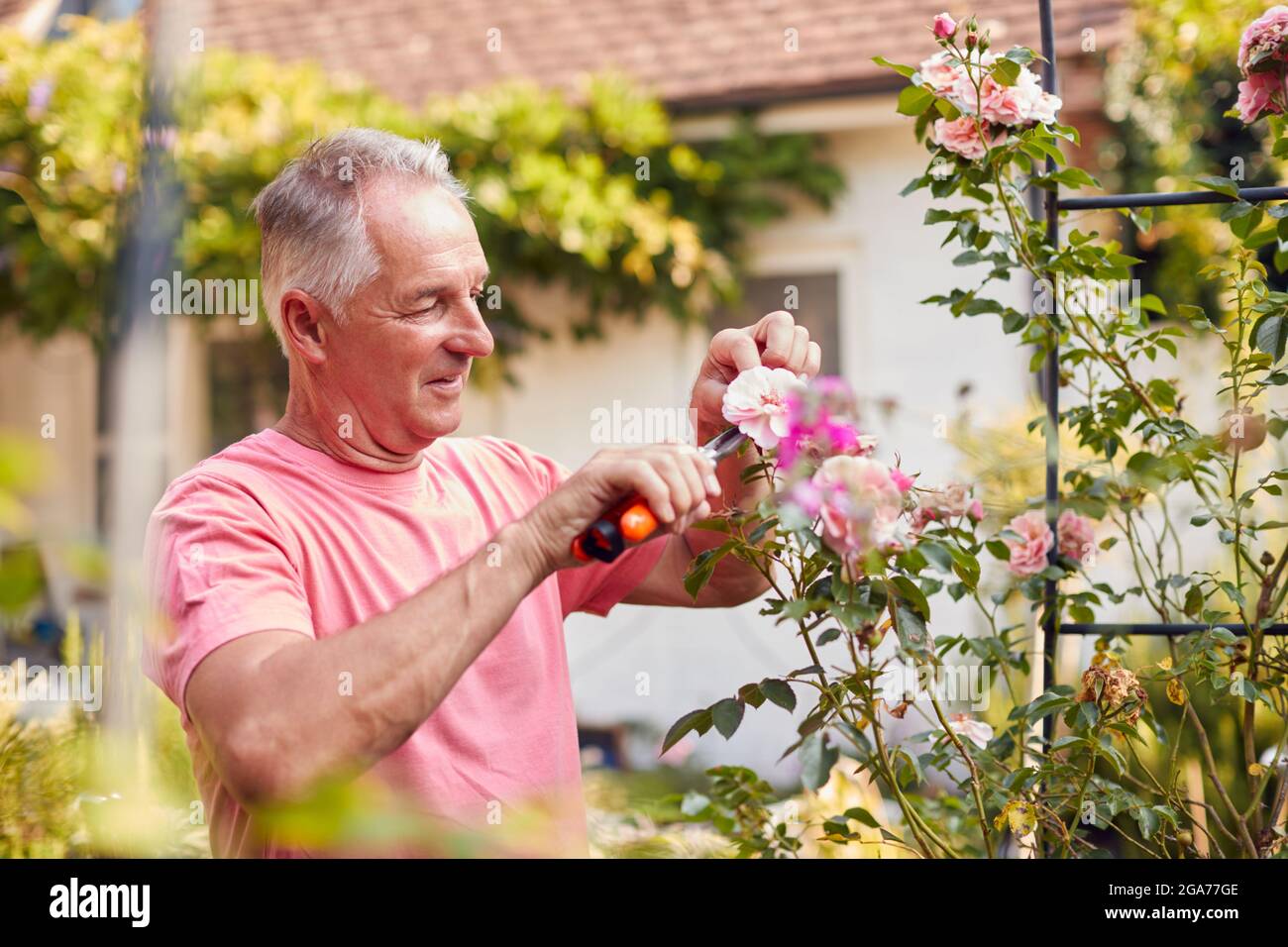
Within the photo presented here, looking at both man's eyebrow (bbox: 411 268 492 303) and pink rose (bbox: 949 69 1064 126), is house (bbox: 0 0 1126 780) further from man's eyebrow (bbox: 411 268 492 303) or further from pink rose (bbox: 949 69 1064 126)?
man's eyebrow (bbox: 411 268 492 303)

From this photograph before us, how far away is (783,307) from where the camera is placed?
20.0 feet

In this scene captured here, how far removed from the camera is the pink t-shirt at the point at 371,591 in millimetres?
1459

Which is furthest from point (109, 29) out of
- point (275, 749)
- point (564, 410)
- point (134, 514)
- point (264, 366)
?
point (275, 749)

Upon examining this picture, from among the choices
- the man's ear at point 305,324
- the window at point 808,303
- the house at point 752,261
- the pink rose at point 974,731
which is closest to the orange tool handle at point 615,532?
the man's ear at point 305,324

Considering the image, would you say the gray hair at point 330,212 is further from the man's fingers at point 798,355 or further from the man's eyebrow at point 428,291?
the man's fingers at point 798,355

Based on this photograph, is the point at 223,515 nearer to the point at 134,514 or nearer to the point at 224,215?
the point at 134,514

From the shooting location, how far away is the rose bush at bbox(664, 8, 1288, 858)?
1480 millimetres

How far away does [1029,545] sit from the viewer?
6.73ft

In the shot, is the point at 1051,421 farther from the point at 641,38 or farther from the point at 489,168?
the point at 641,38

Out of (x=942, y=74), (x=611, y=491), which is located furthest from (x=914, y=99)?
(x=611, y=491)

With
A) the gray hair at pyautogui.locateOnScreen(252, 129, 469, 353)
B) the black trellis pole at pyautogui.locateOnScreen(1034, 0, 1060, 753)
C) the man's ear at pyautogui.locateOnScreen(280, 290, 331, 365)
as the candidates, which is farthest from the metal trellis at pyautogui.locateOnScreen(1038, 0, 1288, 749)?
the man's ear at pyautogui.locateOnScreen(280, 290, 331, 365)

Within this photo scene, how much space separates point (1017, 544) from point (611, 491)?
97 cm

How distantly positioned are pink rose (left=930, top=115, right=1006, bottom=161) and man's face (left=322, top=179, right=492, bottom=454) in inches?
28.3

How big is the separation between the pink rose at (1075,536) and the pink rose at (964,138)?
2.07ft
